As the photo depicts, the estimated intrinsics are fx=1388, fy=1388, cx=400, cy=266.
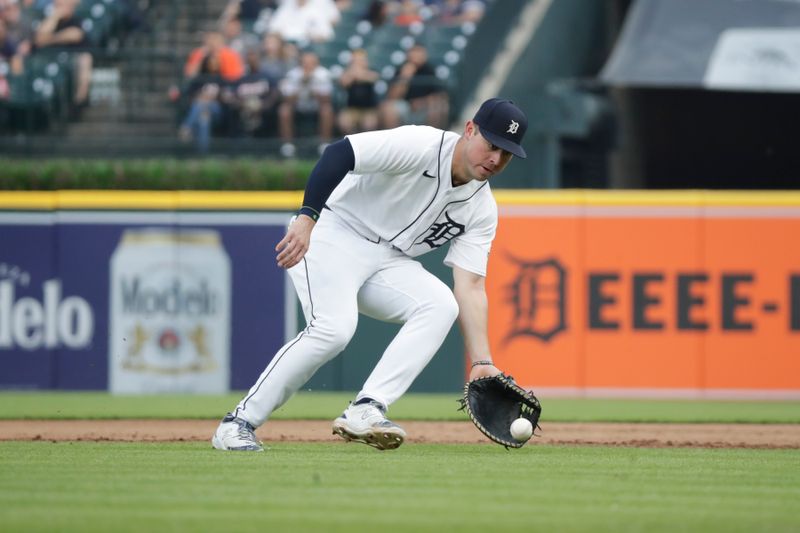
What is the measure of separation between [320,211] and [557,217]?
525cm

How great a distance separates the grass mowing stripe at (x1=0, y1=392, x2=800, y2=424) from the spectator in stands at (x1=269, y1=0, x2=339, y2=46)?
5054 mm

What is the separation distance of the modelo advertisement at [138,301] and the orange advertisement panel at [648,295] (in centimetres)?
189

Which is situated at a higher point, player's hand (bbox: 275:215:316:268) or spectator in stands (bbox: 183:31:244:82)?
spectator in stands (bbox: 183:31:244:82)

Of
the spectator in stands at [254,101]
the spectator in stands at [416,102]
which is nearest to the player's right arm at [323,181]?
the spectator in stands at [416,102]

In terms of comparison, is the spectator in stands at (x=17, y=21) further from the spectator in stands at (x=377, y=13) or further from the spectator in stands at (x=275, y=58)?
the spectator in stands at (x=377, y=13)

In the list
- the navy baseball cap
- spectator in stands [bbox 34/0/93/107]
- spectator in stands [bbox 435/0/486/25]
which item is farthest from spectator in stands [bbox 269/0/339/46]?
the navy baseball cap

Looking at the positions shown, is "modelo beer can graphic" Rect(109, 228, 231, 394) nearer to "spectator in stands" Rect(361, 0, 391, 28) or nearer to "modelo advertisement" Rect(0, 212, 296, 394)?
"modelo advertisement" Rect(0, 212, 296, 394)

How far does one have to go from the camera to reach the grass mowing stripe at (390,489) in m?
4.30

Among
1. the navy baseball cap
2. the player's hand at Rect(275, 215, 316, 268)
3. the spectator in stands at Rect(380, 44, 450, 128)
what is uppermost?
the navy baseball cap

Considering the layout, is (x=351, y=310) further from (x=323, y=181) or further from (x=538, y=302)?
(x=538, y=302)

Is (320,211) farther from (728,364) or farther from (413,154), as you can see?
(728,364)

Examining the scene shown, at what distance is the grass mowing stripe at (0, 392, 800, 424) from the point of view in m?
9.09

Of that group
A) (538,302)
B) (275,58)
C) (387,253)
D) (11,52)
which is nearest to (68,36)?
(11,52)

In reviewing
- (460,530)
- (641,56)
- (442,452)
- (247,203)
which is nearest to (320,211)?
(442,452)
